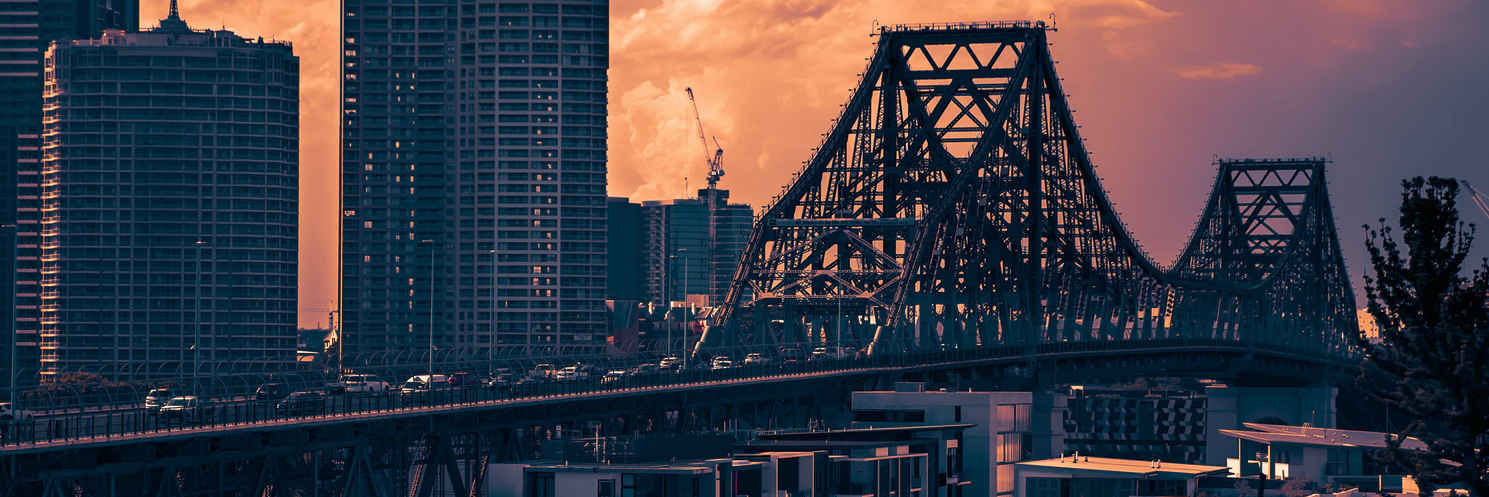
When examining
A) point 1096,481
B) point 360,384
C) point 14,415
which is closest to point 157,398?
point 14,415

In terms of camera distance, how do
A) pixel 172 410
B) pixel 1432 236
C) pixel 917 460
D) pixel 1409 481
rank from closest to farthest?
1. pixel 1432 236
2. pixel 172 410
3. pixel 917 460
4. pixel 1409 481

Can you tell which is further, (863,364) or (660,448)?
(863,364)

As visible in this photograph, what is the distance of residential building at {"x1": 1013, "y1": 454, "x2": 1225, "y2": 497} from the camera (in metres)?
150

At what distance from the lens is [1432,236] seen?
77.1m

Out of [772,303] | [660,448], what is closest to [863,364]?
[772,303]

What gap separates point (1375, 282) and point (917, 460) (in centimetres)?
5307

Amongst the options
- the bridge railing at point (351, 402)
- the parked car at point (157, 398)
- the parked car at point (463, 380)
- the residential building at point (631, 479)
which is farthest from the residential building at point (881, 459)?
the parked car at point (463, 380)

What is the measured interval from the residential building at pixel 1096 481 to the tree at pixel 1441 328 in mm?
70403

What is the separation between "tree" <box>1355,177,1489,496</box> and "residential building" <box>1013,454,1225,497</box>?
70.4 m

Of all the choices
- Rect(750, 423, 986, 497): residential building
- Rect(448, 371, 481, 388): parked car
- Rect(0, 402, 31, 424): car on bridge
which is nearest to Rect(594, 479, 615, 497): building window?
Rect(750, 423, 986, 497): residential building

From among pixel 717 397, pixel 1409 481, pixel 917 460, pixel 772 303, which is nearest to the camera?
pixel 917 460

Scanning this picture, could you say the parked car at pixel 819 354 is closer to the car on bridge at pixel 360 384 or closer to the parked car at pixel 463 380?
the parked car at pixel 463 380

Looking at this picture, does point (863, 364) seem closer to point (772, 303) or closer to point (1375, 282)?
point (772, 303)

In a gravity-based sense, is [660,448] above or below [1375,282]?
below
